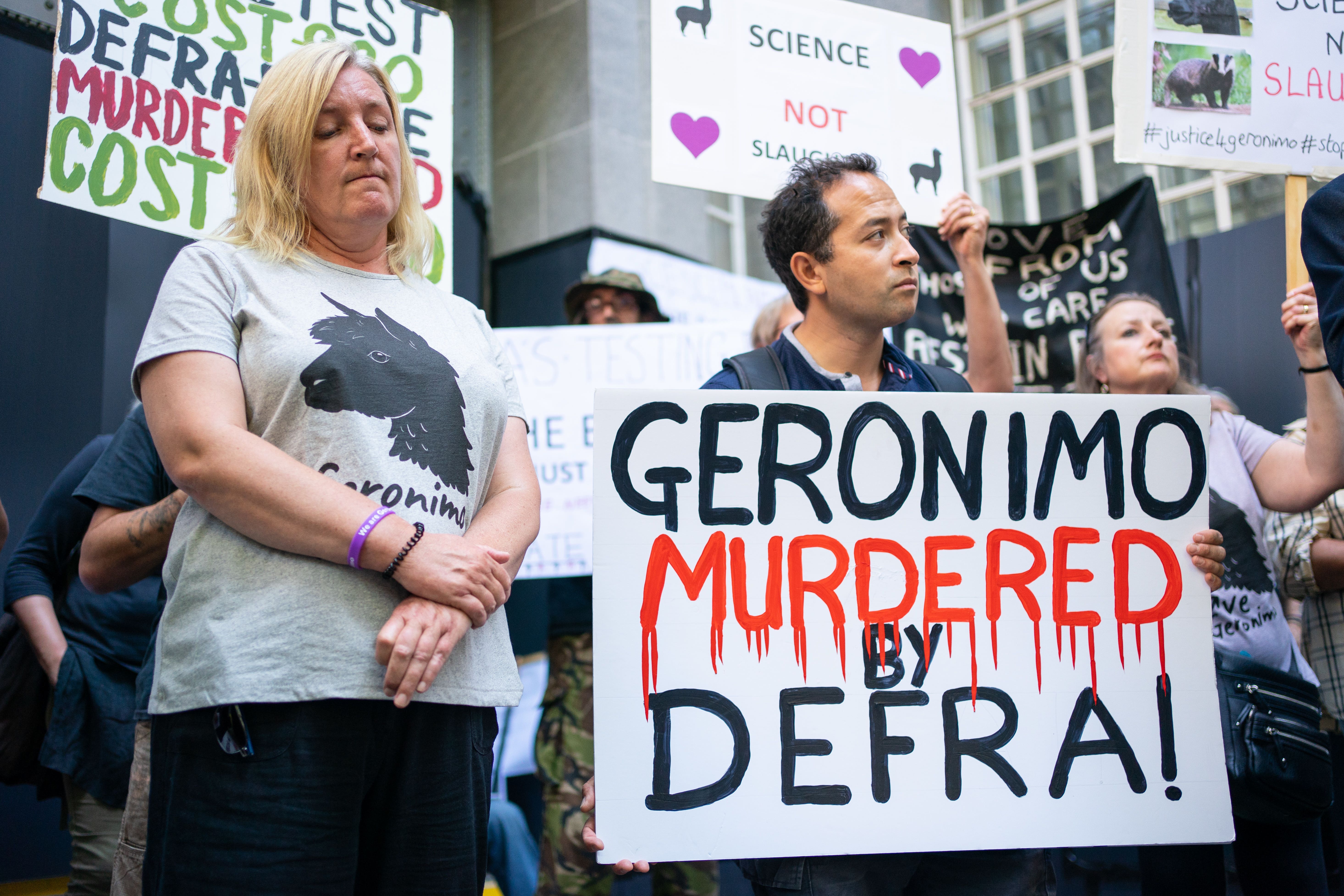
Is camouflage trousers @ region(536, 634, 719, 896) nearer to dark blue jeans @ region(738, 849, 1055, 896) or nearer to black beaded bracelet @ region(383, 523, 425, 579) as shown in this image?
dark blue jeans @ region(738, 849, 1055, 896)

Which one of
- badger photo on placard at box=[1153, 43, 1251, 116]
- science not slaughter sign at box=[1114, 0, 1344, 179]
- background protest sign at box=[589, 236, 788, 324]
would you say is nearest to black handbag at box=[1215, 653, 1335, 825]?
science not slaughter sign at box=[1114, 0, 1344, 179]

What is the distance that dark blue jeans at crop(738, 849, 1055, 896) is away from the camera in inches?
60.1

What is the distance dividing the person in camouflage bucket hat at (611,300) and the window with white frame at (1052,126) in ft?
10.9

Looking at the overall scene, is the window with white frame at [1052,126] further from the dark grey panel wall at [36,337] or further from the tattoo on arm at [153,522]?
the tattoo on arm at [153,522]

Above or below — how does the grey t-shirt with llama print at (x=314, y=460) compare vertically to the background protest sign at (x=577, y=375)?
below

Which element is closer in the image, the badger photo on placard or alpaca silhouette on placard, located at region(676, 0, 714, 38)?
the badger photo on placard

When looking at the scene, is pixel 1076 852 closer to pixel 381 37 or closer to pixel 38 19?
pixel 381 37

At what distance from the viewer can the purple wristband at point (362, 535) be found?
4.19 feet

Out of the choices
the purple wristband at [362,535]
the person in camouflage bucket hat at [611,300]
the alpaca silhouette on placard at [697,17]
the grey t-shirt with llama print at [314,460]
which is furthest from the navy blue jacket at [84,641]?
the person in camouflage bucket hat at [611,300]

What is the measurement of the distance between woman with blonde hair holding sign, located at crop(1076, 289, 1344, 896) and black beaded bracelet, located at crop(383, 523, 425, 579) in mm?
1496

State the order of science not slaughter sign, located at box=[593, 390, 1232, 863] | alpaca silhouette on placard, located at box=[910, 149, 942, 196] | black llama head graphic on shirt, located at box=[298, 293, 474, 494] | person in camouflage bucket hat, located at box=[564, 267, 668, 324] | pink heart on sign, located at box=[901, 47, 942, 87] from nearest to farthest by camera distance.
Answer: black llama head graphic on shirt, located at box=[298, 293, 474, 494] → science not slaughter sign, located at box=[593, 390, 1232, 863] → alpaca silhouette on placard, located at box=[910, 149, 942, 196] → pink heart on sign, located at box=[901, 47, 942, 87] → person in camouflage bucket hat, located at box=[564, 267, 668, 324]

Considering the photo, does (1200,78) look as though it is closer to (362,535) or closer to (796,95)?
(796,95)

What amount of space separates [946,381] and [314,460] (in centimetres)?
119

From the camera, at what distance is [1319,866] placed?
2.14 metres
